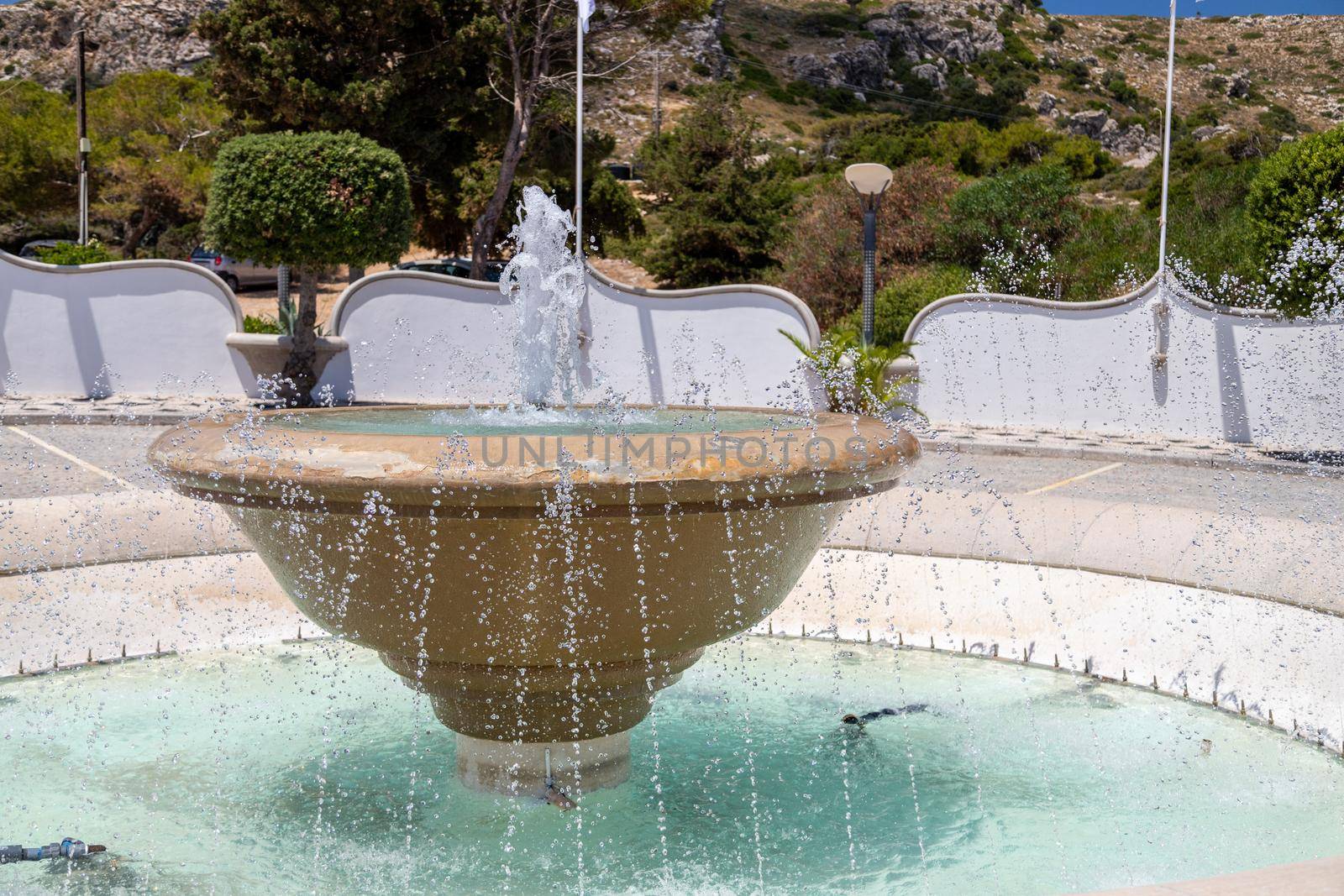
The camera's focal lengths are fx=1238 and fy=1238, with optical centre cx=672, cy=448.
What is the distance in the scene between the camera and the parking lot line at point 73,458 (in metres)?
10.4

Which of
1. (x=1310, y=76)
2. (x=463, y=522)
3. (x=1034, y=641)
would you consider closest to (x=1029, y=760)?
(x=1034, y=641)

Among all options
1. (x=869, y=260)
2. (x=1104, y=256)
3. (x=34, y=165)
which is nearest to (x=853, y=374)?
(x=869, y=260)

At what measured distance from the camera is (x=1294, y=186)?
42.4 ft

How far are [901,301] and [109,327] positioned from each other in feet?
39.1

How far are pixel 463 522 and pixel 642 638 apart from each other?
2.07 feet

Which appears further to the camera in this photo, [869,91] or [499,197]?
[869,91]

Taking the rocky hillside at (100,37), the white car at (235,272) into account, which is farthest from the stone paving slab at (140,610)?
the rocky hillside at (100,37)

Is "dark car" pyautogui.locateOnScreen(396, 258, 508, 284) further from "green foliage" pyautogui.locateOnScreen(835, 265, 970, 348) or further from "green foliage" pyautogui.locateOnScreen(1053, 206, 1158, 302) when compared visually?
"green foliage" pyautogui.locateOnScreen(1053, 206, 1158, 302)

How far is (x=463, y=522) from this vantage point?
2.99 metres

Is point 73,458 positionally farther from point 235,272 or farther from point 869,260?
point 235,272

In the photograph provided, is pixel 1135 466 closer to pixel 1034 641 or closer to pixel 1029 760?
pixel 1034 641

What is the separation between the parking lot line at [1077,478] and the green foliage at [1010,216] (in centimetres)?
1078

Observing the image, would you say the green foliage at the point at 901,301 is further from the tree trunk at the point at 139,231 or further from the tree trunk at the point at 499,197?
the tree trunk at the point at 139,231

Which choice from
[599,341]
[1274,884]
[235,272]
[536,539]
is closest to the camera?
[1274,884]
